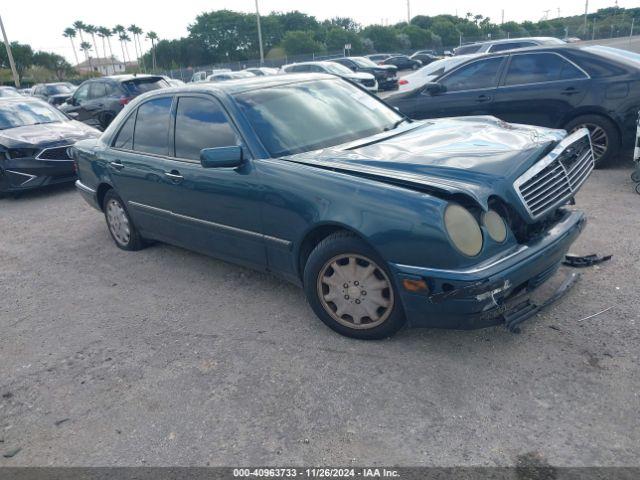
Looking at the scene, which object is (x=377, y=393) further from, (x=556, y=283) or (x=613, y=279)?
(x=613, y=279)

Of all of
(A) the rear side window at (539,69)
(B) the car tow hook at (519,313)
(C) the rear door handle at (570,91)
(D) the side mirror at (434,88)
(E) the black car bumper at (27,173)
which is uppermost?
(A) the rear side window at (539,69)

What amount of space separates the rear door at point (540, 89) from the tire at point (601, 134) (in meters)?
0.19

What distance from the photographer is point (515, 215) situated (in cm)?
311

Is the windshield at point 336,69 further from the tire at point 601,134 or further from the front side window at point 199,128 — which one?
the front side window at point 199,128

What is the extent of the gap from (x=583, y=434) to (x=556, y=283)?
160cm

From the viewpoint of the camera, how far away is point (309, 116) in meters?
4.06

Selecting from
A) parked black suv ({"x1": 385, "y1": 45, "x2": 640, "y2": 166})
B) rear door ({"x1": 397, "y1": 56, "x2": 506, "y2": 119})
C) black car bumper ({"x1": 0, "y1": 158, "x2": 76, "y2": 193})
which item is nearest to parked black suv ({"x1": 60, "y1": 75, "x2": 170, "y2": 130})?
black car bumper ({"x1": 0, "y1": 158, "x2": 76, "y2": 193})

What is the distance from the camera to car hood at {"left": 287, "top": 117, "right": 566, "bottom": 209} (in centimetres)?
301

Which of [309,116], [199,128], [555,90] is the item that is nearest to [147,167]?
[199,128]

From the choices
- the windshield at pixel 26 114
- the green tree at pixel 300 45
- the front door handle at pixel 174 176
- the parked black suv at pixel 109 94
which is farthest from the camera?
the green tree at pixel 300 45

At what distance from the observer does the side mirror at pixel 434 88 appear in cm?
762

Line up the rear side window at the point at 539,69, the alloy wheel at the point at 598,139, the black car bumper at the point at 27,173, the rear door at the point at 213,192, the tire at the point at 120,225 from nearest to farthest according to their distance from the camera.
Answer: the rear door at the point at 213,192 → the tire at the point at 120,225 → the alloy wheel at the point at 598,139 → the rear side window at the point at 539,69 → the black car bumper at the point at 27,173

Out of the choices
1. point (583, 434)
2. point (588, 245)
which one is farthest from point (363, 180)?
point (588, 245)

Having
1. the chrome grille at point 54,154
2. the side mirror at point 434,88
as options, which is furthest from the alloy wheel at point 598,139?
the chrome grille at point 54,154
